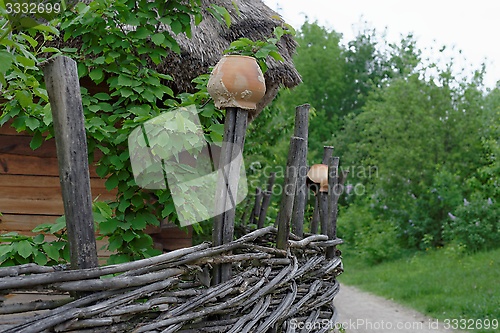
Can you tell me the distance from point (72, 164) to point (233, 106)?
760 millimetres

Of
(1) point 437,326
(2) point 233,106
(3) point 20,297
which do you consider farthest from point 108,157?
(1) point 437,326

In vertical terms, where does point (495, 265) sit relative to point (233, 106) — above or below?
below

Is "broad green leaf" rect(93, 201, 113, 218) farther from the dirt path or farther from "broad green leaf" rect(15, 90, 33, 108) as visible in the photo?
the dirt path

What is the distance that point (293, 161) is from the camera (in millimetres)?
2416

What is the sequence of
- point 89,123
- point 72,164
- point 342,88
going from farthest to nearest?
point 342,88
point 89,123
point 72,164

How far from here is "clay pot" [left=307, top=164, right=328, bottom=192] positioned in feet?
11.9

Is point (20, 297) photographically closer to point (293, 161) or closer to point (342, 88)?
point (293, 161)

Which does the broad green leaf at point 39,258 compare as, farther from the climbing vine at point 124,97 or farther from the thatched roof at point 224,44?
the thatched roof at point 224,44

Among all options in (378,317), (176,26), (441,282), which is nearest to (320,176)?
(176,26)

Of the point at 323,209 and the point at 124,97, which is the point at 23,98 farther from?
the point at 323,209

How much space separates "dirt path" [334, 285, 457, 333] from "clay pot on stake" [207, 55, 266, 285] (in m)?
4.04

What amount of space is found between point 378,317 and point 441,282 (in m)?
1.58

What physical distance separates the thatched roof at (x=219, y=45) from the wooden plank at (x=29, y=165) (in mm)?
928

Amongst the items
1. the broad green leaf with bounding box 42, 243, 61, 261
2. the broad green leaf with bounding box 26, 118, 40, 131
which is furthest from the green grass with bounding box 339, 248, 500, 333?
the broad green leaf with bounding box 26, 118, 40, 131
